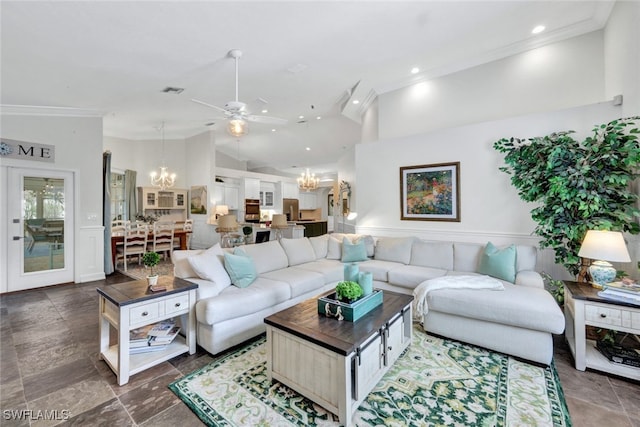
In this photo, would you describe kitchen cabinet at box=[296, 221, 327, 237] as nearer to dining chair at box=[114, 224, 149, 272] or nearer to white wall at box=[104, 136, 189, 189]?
white wall at box=[104, 136, 189, 189]

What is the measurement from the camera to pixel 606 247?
7.68 ft

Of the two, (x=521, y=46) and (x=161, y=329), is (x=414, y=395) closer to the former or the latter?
(x=161, y=329)

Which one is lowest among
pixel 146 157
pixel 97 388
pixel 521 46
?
pixel 97 388

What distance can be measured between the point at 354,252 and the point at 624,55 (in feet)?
12.9

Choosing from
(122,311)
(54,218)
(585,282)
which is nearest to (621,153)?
(585,282)

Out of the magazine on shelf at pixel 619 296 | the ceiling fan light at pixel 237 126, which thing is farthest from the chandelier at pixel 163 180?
the magazine on shelf at pixel 619 296

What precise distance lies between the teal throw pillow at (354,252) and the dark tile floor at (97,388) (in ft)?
8.06

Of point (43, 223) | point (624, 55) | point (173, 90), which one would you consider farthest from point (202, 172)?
point (624, 55)

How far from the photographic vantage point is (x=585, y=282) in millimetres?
2723

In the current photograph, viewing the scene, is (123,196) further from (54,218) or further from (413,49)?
(413,49)

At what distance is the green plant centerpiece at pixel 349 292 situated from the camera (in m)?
2.18

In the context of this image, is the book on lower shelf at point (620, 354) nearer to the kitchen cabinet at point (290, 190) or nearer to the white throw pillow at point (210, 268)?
the white throw pillow at point (210, 268)

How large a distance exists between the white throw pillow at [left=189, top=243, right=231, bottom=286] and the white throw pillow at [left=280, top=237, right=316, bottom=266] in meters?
1.22

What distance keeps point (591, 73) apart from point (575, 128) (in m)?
0.85
